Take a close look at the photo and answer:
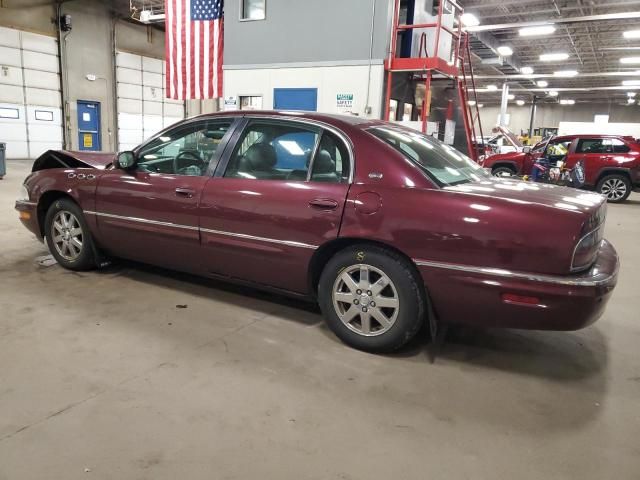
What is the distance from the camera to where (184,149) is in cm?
381

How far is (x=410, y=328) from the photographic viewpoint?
2.80m

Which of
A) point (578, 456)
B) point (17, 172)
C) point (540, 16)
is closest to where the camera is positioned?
point (578, 456)

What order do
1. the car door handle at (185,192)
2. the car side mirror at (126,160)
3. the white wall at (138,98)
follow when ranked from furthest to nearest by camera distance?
the white wall at (138,98), the car side mirror at (126,160), the car door handle at (185,192)

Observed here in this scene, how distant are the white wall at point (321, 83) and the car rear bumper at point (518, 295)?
5.83m

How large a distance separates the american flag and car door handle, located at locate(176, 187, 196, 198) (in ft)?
22.3

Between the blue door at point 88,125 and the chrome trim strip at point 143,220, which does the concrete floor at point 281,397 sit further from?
the blue door at point 88,125

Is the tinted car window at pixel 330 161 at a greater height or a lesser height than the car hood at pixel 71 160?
greater

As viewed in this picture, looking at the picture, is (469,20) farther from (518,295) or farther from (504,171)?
(518,295)

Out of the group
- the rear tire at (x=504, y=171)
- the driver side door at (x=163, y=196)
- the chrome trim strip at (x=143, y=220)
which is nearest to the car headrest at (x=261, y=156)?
the driver side door at (x=163, y=196)

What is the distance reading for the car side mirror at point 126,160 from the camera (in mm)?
3754

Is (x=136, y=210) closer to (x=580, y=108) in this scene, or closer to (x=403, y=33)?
(x=403, y=33)

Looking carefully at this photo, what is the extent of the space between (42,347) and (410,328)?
218 centimetres

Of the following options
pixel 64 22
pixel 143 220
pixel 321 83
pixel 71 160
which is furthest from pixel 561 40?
pixel 143 220

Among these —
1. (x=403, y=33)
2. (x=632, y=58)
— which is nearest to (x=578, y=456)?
(x=403, y=33)
